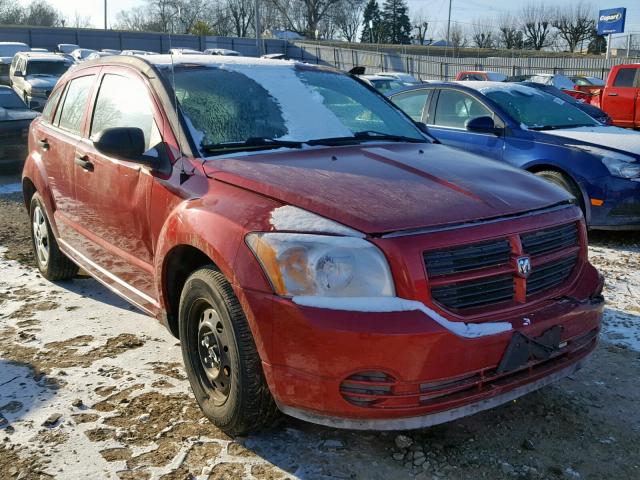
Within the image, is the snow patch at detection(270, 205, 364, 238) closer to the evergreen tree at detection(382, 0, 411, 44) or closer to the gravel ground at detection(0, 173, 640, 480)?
→ the gravel ground at detection(0, 173, 640, 480)

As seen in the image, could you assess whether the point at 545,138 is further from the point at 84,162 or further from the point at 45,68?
the point at 45,68

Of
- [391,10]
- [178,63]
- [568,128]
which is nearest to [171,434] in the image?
[178,63]

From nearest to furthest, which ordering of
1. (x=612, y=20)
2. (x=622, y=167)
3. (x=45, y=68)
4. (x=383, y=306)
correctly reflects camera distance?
(x=383, y=306) < (x=622, y=167) < (x=45, y=68) < (x=612, y=20)

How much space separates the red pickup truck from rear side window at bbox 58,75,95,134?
43.0 ft

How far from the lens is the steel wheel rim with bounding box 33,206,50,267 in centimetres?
524

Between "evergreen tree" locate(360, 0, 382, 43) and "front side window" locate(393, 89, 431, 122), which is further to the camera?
"evergreen tree" locate(360, 0, 382, 43)

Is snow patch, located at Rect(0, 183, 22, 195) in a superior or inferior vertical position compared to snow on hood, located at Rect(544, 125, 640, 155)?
inferior

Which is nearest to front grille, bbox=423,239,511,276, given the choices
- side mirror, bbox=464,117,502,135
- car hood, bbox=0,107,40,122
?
side mirror, bbox=464,117,502,135

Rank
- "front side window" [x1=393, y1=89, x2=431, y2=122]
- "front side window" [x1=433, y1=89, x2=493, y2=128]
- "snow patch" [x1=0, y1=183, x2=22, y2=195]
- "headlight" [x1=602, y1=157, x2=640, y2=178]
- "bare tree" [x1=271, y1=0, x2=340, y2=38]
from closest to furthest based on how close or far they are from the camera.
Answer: "headlight" [x1=602, y1=157, x2=640, y2=178]
"front side window" [x1=433, y1=89, x2=493, y2=128]
"front side window" [x1=393, y1=89, x2=431, y2=122]
"snow patch" [x1=0, y1=183, x2=22, y2=195]
"bare tree" [x1=271, y1=0, x2=340, y2=38]

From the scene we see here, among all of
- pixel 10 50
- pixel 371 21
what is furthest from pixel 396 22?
pixel 10 50

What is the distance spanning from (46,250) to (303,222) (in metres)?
3.41

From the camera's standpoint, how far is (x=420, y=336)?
8.03 feet

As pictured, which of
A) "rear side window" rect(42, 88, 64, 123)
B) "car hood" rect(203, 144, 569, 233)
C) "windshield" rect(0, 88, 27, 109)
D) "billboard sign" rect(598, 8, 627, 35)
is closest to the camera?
"car hood" rect(203, 144, 569, 233)

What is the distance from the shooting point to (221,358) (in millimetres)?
2982
